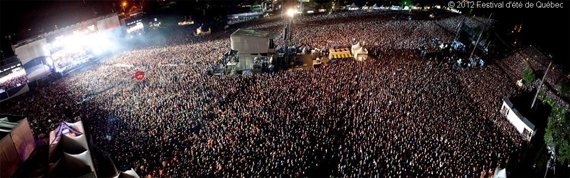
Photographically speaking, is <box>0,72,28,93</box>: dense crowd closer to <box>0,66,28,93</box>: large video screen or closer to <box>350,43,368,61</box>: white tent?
<box>0,66,28,93</box>: large video screen

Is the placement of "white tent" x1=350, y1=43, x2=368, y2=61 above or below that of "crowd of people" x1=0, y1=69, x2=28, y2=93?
above

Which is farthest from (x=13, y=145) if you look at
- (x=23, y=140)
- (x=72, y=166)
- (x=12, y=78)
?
(x=12, y=78)

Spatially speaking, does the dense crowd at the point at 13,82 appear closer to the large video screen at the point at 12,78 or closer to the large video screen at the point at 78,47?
the large video screen at the point at 12,78

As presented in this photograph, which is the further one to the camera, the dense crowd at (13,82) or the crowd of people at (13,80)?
the crowd of people at (13,80)

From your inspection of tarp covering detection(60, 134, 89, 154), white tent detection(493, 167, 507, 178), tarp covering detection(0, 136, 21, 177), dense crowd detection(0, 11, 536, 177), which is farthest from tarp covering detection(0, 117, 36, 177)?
white tent detection(493, 167, 507, 178)

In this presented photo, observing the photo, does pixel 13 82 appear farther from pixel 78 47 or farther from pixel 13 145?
pixel 13 145

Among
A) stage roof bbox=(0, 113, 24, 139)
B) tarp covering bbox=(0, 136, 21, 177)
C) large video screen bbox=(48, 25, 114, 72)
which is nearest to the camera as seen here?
tarp covering bbox=(0, 136, 21, 177)

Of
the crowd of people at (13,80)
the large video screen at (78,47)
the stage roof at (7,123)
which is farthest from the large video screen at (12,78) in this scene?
the stage roof at (7,123)

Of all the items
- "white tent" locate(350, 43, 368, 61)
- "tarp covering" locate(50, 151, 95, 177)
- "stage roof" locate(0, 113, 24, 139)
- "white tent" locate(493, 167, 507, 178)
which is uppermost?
"stage roof" locate(0, 113, 24, 139)

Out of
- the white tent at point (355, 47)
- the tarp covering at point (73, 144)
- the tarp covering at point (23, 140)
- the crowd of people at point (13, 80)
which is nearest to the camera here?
the tarp covering at point (23, 140)
